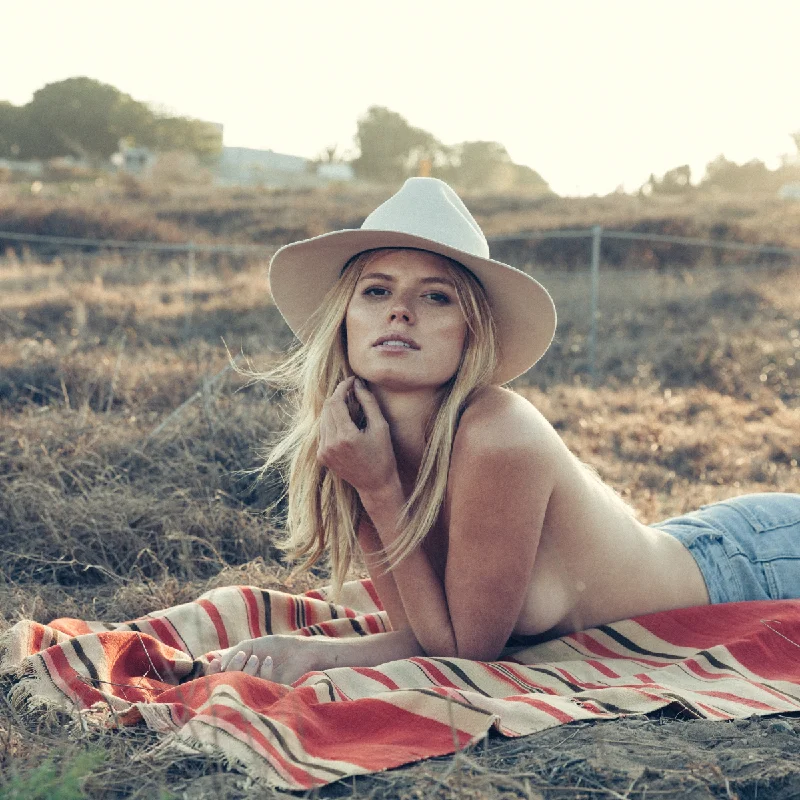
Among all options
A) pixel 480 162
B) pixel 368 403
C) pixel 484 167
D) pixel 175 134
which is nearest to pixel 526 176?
pixel 484 167

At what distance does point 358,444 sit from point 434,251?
0.56m

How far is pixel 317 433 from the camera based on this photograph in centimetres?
281

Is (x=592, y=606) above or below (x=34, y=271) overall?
Result: below

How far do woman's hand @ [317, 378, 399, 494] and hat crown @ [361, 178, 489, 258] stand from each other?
445 mm

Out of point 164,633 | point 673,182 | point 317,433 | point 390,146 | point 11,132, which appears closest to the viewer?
point 317,433

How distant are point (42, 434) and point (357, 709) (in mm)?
3065

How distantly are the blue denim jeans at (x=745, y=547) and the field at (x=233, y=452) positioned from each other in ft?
2.82

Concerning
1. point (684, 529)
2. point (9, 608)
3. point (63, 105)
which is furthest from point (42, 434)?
point (63, 105)

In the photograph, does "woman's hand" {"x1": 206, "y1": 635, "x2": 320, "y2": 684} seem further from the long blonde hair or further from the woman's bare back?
the woman's bare back

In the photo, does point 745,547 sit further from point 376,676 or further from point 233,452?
point 233,452

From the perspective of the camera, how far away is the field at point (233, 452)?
1853mm

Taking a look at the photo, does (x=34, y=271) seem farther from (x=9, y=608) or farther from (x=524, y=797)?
(x=524, y=797)

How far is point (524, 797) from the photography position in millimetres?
1728

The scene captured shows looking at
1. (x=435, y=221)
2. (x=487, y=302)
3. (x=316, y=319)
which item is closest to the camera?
(x=435, y=221)
